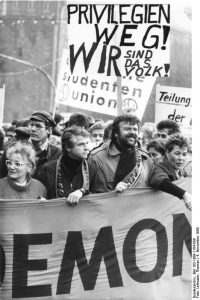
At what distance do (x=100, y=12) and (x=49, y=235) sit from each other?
238 centimetres

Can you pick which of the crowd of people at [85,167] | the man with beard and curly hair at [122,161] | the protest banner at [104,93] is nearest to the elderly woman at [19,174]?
the crowd of people at [85,167]

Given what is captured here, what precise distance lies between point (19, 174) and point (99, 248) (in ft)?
2.66

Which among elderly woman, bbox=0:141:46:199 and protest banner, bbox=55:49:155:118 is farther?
protest banner, bbox=55:49:155:118

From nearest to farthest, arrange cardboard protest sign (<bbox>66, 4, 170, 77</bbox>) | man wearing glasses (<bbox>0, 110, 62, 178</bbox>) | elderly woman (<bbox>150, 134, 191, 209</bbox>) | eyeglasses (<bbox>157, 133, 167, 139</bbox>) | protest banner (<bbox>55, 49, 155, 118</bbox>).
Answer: elderly woman (<bbox>150, 134, 191, 209</bbox>)
man wearing glasses (<bbox>0, 110, 62, 178</bbox>)
cardboard protest sign (<bbox>66, 4, 170, 77</bbox>)
eyeglasses (<bbox>157, 133, 167, 139</bbox>)
protest banner (<bbox>55, 49, 155, 118</bbox>)

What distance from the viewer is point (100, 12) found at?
326 inches

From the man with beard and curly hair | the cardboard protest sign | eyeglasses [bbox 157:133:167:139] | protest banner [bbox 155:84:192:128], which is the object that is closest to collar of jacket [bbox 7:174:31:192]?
the man with beard and curly hair

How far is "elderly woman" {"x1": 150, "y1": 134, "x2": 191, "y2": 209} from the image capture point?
267 inches

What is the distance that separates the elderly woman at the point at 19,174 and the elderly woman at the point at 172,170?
0.91 meters

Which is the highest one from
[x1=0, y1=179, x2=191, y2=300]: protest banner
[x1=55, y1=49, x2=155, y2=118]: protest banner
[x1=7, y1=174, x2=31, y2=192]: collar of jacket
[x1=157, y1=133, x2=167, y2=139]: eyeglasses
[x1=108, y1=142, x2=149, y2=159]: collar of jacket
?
[x1=55, y1=49, x2=155, y2=118]: protest banner

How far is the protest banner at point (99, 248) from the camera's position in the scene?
673cm

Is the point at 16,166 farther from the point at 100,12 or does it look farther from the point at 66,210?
the point at 100,12

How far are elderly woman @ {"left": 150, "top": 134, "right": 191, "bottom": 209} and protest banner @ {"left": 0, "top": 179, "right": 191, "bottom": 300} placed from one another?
148 millimetres

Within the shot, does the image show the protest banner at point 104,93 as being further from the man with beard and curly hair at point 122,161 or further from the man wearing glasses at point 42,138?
the man with beard and curly hair at point 122,161

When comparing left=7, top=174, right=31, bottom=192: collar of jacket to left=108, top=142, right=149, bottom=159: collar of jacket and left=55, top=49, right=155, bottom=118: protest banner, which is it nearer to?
left=108, top=142, right=149, bottom=159: collar of jacket
